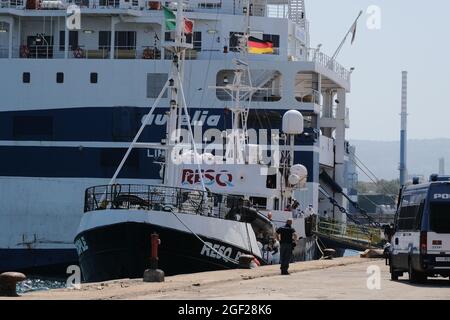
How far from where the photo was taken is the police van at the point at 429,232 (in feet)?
71.2

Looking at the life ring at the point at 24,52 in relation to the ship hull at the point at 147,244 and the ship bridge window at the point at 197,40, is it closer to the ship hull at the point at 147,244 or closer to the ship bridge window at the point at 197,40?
the ship bridge window at the point at 197,40

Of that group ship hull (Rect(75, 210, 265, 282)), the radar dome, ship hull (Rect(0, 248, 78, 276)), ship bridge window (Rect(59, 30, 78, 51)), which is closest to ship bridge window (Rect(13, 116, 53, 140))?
ship bridge window (Rect(59, 30, 78, 51))

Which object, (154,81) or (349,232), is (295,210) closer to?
(154,81)

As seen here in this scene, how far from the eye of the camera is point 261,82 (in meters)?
46.8

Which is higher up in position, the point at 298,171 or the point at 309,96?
the point at 309,96

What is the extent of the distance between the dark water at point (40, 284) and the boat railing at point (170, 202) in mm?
6317

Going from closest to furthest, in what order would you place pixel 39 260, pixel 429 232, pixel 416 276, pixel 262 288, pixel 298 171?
1. pixel 262 288
2. pixel 429 232
3. pixel 416 276
4. pixel 298 171
5. pixel 39 260

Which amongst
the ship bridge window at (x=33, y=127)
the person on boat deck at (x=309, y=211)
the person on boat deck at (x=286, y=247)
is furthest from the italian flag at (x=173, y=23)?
the ship bridge window at (x=33, y=127)

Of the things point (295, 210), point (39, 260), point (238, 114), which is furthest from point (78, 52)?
point (295, 210)

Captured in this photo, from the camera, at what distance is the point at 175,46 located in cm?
3209

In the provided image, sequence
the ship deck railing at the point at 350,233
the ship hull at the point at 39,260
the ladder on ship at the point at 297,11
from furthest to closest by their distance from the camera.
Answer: the ladder on ship at the point at 297,11
the ship deck railing at the point at 350,233
the ship hull at the point at 39,260

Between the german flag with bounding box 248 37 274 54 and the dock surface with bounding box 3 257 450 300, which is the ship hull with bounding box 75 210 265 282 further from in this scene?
the german flag with bounding box 248 37 274 54

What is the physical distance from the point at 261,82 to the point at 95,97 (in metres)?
6.90
